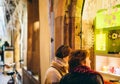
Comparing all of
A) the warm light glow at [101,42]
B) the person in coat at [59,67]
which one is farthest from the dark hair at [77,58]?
the warm light glow at [101,42]

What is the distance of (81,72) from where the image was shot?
101 inches

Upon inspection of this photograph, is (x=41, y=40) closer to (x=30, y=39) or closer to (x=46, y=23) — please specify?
(x=46, y=23)

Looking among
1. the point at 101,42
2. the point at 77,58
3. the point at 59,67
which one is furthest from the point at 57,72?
the point at 101,42

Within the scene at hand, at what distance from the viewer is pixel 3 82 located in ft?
36.2

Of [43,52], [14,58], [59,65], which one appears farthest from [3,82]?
[59,65]

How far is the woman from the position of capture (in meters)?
2.49

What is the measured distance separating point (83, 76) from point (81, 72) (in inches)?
1.9

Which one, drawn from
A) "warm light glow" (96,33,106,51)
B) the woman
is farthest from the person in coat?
"warm light glow" (96,33,106,51)

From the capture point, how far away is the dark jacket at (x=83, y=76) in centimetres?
248

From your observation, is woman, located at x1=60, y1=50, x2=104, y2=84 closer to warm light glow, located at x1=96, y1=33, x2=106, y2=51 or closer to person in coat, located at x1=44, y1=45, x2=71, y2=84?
person in coat, located at x1=44, y1=45, x2=71, y2=84

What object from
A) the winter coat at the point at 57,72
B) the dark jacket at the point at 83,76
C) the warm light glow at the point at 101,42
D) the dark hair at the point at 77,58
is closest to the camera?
the dark jacket at the point at 83,76

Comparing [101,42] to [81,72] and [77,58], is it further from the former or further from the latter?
[81,72]

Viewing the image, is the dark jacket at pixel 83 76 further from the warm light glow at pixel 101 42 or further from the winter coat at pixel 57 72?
the warm light glow at pixel 101 42

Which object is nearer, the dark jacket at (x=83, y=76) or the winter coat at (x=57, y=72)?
the dark jacket at (x=83, y=76)
